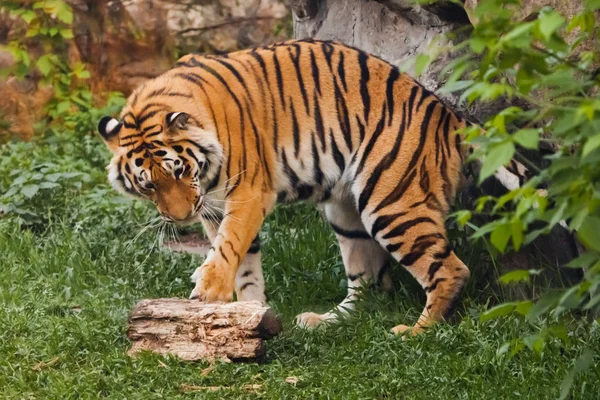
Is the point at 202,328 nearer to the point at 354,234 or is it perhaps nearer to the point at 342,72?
the point at 354,234

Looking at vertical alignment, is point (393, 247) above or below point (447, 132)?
below

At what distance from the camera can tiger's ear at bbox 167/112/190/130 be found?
5.33 meters

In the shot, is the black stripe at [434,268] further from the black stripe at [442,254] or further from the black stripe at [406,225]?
the black stripe at [406,225]

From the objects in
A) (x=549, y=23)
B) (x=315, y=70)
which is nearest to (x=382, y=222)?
(x=315, y=70)

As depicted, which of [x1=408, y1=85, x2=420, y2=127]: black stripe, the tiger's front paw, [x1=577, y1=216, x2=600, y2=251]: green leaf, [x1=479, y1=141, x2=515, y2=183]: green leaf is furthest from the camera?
[x1=408, y1=85, x2=420, y2=127]: black stripe

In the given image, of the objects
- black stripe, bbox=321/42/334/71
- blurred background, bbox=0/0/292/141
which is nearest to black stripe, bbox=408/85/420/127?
black stripe, bbox=321/42/334/71

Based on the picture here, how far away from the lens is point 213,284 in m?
5.23

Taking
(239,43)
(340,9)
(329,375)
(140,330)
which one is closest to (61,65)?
(239,43)

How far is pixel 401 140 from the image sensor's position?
5.68 metres

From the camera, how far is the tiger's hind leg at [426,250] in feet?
17.7

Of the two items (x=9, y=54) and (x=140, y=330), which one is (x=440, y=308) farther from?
(x=9, y=54)

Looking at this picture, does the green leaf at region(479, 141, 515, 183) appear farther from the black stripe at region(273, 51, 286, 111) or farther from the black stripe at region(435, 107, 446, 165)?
the black stripe at region(273, 51, 286, 111)

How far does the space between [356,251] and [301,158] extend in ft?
2.24

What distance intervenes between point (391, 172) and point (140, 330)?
165cm
